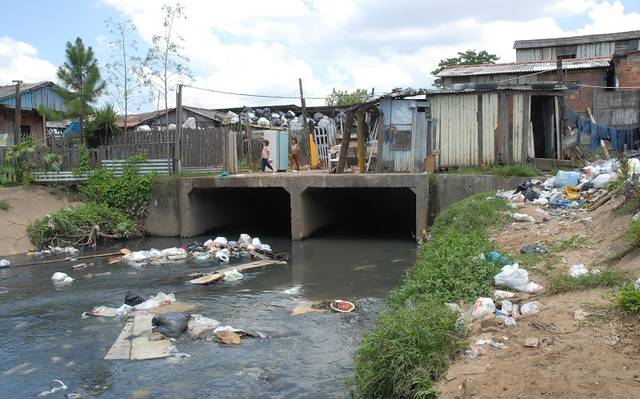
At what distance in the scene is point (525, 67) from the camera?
2489 centimetres

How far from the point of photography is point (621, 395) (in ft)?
12.5

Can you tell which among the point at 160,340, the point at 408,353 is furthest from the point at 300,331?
the point at 408,353

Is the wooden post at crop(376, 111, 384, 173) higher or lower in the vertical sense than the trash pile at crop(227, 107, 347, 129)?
lower

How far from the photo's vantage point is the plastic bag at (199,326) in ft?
27.1

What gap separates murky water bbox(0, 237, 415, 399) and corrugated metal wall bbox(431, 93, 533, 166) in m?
3.75

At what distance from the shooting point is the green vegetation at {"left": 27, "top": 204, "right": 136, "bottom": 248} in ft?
53.6

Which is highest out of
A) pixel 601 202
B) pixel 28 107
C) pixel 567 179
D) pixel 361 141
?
pixel 28 107

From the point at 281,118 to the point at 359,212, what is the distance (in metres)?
6.01

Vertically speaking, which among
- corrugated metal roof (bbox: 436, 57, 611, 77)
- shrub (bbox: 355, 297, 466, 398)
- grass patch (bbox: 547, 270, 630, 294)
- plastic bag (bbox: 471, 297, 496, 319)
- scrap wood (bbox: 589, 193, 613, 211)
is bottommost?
shrub (bbox: 355, 297, 466, 398)

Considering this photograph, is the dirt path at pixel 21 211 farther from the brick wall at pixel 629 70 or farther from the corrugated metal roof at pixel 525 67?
the brick wall at pixel 629 70

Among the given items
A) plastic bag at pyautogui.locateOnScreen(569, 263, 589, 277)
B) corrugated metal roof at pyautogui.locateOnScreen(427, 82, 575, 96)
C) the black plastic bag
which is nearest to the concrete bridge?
corrugated metal roof at pyautogui.locateOnScreen(427, 82, 575, 96)

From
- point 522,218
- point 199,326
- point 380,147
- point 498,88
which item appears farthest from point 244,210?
point 199,326

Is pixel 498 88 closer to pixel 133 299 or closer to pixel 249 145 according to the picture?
pixel 249 145

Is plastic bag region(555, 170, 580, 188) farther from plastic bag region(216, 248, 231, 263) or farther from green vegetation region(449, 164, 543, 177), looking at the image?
plastic bag region(216, 248, 231, 263)
